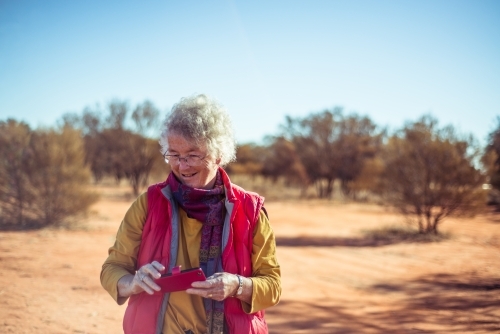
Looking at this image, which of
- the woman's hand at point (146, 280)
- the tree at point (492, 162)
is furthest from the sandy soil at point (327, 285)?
the woman's hand at point (146, 280)

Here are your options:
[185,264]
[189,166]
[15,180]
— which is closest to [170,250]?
[185,264]

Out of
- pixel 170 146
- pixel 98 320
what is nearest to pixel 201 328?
pixel 170 146

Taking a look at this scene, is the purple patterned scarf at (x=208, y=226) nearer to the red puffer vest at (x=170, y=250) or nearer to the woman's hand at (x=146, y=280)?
the red puffer vest at (x=170, y=250)

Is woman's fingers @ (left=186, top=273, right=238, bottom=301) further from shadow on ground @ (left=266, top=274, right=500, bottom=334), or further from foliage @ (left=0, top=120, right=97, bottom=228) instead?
foliage @ (left=0, top=120, right=97, bottom=228)

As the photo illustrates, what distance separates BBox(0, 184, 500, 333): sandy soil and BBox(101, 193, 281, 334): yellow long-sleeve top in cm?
215

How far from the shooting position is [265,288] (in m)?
2.03

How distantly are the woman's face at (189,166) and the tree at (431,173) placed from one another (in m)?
10.7

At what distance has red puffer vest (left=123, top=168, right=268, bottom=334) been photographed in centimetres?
196

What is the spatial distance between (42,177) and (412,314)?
9234 mm

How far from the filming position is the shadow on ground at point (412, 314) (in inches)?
177

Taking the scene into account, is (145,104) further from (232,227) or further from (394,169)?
(232,227)

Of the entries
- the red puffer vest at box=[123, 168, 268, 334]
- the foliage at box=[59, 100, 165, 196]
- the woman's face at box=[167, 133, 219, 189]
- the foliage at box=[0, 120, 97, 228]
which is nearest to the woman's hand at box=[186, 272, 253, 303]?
the red puffer vest at box=[123, 168, 268, 334]

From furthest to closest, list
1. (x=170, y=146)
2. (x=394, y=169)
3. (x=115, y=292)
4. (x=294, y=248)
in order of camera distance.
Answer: (x=394, y=169) < (x=294, y=248) < (x=170, y=146) < (x=115, y=292)

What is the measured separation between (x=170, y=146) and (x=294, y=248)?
7.99 metres
